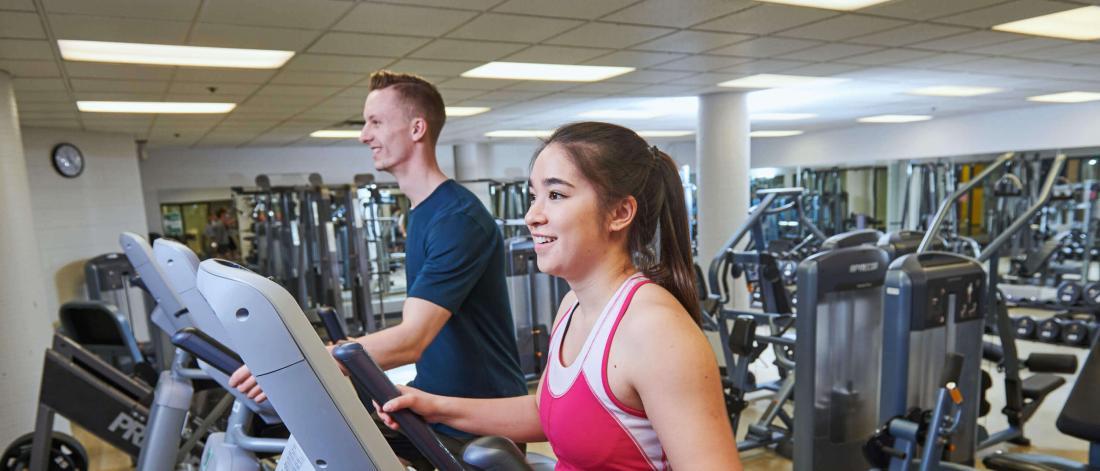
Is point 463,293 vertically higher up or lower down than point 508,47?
lower down

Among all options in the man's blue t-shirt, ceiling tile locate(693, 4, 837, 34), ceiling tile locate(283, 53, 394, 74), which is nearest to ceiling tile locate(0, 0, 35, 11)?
ceiling tile locate(283, 53, 394, 74)

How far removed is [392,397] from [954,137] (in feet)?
34.4

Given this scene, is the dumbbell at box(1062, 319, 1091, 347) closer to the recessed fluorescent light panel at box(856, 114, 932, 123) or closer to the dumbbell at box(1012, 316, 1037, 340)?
the dumbbell at box(1012, 316, 1037, 340)

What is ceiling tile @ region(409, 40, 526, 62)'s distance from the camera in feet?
12.1

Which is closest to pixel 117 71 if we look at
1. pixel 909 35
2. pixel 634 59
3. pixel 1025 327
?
pixel 634 59

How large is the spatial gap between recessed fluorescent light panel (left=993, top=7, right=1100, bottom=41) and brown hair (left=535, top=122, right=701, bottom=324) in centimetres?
371

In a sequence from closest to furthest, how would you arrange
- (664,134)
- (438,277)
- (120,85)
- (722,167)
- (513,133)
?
(438,277) → (120,85) → (722,167) → (513,133) → (664,134)

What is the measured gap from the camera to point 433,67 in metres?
4.33

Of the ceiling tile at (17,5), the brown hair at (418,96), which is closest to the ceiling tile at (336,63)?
the ceiling tile at (17,5)

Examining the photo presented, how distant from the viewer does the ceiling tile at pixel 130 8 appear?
2679 mm

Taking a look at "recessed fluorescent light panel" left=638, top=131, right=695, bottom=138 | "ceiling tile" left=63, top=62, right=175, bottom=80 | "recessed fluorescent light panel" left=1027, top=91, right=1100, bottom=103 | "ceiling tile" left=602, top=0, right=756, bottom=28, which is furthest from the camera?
"recessed fluorescent light panel" left=638, top=131, right=695, bottom=138

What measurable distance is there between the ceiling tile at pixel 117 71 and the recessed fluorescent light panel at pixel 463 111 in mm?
2811

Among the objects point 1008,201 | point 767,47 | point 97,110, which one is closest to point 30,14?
point 97,110

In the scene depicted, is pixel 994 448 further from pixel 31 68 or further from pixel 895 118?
pixel 895 118
